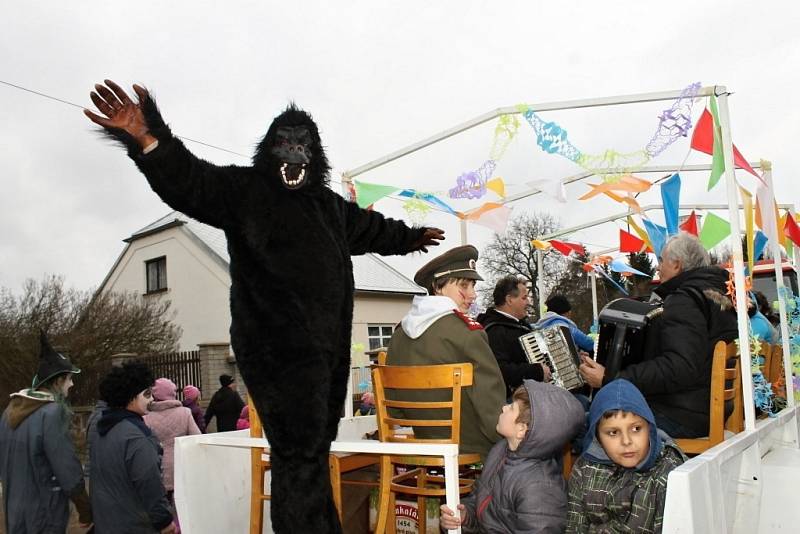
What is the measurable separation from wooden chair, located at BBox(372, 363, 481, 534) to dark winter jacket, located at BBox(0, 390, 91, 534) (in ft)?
5.65

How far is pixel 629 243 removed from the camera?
8.23 metres

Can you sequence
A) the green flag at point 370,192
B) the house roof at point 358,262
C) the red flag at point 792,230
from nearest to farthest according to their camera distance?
the green flag at point 370,192 < the red flag at point 792,230 < the house roof at point 358,262

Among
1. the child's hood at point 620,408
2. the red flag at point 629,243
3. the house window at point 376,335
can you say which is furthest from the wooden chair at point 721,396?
the house window at point 376,335

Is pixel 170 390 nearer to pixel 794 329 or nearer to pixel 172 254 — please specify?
pixel 794 329

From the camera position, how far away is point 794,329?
4.59 metres

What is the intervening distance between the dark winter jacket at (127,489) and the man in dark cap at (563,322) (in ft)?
8.37

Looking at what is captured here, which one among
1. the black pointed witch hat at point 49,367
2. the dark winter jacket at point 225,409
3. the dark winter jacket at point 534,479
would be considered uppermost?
the black pointed witch hat at point 49,367

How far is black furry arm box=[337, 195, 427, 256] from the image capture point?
9.32 ft

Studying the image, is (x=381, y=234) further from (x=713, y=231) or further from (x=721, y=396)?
(x=713, y=231)

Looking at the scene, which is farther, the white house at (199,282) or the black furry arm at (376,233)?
the white house at (199,282)

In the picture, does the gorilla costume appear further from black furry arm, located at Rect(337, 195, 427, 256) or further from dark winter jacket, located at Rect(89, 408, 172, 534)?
dark winter jacket, located at Rect(89, 408, 172, 534)

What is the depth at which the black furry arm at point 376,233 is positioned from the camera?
284 cm

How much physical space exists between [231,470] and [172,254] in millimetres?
17019

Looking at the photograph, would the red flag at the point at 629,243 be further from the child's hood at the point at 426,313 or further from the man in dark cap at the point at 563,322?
the child's hood at the point at 426,313
